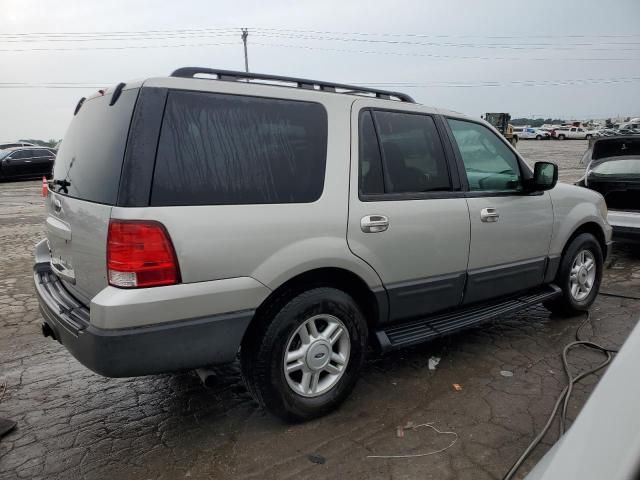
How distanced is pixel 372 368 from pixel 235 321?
4.93ft

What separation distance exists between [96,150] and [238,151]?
77 centimetres

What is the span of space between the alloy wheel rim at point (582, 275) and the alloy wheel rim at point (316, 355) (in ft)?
8.70

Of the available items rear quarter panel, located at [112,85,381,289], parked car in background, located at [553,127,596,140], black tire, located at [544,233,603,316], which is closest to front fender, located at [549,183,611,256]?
black tire, located at [544,233,603,316]

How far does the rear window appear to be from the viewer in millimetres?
2344

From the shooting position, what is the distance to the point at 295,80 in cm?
292

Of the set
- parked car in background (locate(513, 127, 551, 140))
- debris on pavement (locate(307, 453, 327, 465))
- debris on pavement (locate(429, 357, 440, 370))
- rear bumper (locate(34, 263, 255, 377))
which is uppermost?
rear bumper (locate(34, 263, 255, 377))

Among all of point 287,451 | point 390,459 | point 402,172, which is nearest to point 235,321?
point 287,451

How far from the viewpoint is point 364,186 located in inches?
116

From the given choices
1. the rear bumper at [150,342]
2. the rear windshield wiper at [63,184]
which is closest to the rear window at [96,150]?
the rear windshield wiper at [63,184]

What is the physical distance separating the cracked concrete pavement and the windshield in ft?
11.9

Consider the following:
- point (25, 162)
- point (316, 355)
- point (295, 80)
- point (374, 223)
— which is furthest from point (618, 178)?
point (25, 162)

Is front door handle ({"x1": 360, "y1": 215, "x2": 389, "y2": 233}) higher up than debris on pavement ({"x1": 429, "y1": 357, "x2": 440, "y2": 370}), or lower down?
higher up

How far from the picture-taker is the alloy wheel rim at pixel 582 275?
446cm

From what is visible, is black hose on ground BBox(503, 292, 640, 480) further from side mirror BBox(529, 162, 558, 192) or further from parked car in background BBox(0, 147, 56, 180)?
parked car in background BBox(0, 147, 56, 180)
